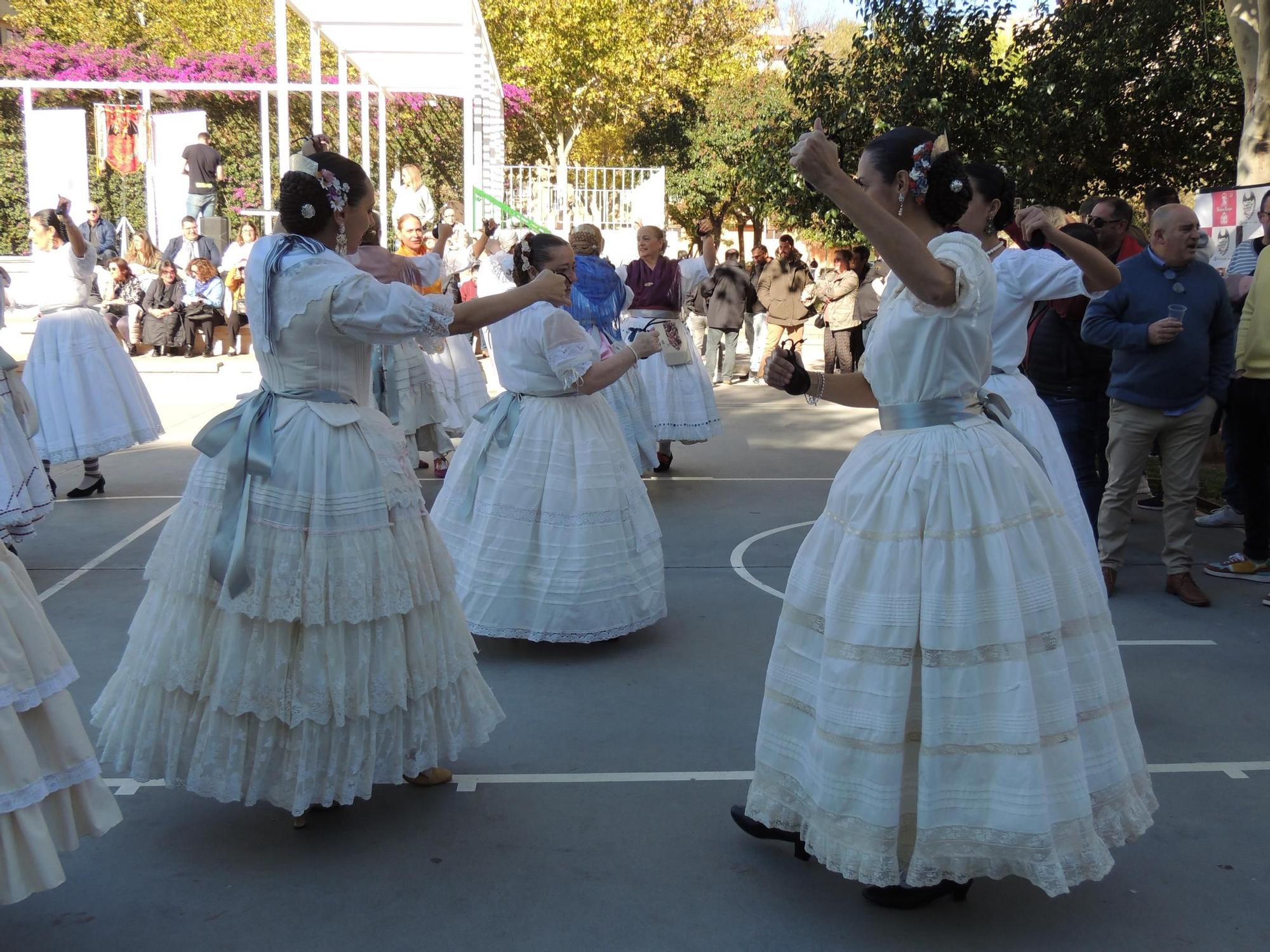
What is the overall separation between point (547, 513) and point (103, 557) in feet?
10.2

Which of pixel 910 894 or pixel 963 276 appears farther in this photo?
pixel 910 894

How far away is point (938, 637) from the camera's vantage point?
9.29 ft

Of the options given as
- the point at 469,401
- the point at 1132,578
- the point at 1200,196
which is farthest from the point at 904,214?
the point at 1200,196

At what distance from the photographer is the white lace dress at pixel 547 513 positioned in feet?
17.0

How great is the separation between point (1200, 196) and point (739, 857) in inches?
333

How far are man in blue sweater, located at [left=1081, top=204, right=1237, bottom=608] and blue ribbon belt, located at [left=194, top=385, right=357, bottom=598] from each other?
4139 millimetres

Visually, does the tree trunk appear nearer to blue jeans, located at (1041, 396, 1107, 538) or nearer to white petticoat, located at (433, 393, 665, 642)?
blue jeans, located at (1041, 396, 1107, 538)

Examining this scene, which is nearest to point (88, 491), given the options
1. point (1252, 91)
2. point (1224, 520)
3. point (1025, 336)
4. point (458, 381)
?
point (458, 381)

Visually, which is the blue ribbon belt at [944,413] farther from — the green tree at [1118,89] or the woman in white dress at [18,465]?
the green tree at [1118,89]

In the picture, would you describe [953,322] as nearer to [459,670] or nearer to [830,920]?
[830,920]

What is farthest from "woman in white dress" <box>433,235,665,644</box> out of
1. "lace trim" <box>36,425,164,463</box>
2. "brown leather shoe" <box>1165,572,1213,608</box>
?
"lace trim" <box>36,425,164,463</box>

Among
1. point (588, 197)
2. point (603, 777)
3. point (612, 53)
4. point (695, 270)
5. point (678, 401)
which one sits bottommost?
point (603, 777)

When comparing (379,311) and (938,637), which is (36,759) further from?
(938,637)

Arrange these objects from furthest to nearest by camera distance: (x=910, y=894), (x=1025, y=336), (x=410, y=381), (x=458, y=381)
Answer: (x=458, y=381)
(x=410, y=381)
(x=1025, y=336)
(x=910, y=894)
